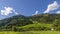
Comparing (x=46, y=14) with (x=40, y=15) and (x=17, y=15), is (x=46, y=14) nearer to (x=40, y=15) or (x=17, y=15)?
(x=40, y=15)

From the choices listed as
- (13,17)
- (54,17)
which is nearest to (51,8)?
(54,17)

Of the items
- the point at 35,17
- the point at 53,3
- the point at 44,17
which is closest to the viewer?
the point at 53,3

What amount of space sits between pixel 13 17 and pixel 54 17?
17.1 meters

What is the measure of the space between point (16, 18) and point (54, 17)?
→ 1520cm

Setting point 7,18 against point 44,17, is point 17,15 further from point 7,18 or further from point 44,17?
point 44,17

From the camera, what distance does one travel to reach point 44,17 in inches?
2502

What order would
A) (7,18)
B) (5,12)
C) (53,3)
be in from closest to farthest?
(5,12) → (7,18) → (53,3)

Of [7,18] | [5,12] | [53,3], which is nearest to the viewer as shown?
[5,12]

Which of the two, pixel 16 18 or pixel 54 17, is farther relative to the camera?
pixel 54 17

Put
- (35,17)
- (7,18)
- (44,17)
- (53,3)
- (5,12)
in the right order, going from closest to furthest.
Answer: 1. (5,12)
2. (7,18)
3. (53,3)
4. (35,17)
5. (44,17)

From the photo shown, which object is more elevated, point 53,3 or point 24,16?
point 53,3

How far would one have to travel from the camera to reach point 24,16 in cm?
5344

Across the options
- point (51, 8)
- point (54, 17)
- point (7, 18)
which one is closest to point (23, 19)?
point (7, 18)

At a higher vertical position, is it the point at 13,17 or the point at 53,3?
the point at 53,3
